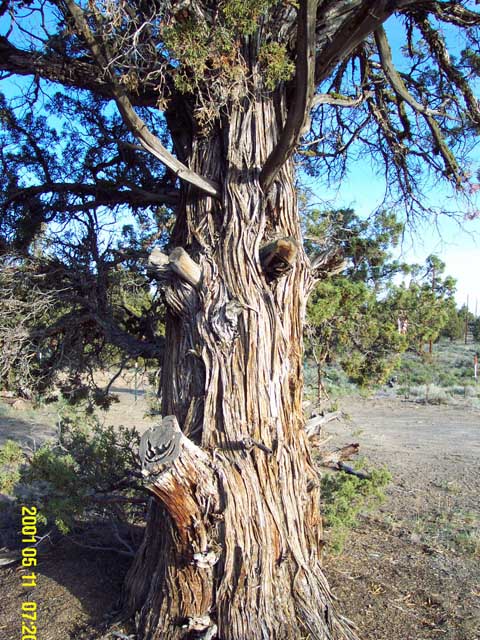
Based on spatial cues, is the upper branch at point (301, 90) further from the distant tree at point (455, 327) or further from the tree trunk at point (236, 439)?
the distant tree at point (455, 327)

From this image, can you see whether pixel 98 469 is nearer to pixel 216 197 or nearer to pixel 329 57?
pixel 216 197

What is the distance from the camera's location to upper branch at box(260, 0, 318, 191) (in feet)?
9.24

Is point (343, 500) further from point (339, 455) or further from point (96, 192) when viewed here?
point (96, 192)

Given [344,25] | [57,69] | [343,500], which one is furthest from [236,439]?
[57,69]

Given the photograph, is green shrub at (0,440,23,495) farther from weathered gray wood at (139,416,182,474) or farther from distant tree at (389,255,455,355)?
distant tree at (389,255,455,355)

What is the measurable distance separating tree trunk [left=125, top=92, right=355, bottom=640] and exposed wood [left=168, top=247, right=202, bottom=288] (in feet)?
0.15

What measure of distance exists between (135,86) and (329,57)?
4.20ft

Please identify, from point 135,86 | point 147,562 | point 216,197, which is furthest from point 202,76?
point 147,562

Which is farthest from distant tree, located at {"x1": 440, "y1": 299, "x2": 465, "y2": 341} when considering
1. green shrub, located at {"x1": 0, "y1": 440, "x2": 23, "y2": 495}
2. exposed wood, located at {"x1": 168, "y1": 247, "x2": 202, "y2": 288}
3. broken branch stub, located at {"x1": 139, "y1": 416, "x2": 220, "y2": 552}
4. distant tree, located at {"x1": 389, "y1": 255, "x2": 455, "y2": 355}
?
broken branch stub, located at {"x1": 139, "y1": 416, "x2": 220, "y2": 552}

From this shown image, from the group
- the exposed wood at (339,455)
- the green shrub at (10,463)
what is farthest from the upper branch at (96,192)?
the exposed wood at (339,455)

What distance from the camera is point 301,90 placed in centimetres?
309

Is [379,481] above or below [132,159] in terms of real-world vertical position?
below

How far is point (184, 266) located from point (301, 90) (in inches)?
50.4

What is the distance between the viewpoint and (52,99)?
5297 mm
